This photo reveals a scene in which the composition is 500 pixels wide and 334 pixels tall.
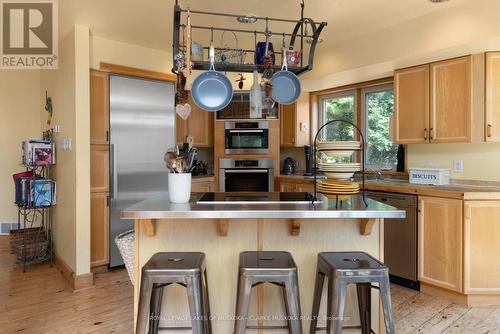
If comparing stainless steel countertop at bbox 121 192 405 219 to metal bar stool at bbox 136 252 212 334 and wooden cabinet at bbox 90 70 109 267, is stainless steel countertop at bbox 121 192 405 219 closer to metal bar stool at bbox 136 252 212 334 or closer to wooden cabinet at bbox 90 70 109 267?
metal bar stool at bbox 136 252 212 334

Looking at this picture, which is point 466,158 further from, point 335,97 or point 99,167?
point 99,167

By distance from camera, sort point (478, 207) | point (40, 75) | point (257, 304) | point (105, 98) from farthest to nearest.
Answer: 1. point (40, 75)
2. point (105, 98)
3. point (478, 207)
4. point (257, 304)

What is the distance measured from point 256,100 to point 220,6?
1.14 meters

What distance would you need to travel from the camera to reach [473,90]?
300 centimetres

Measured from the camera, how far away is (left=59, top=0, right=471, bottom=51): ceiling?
9.18 feet

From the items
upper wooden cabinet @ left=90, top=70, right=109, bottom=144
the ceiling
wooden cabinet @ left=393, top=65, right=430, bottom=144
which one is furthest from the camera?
upper wooden cabinet @ left=90, top=70, right=109, bottom=144

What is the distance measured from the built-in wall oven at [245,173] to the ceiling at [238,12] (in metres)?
1.76

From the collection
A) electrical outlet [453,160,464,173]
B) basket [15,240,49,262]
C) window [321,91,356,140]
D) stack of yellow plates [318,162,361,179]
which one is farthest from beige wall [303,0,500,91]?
basket [15,240,49,262]

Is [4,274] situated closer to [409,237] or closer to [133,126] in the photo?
[133,126]

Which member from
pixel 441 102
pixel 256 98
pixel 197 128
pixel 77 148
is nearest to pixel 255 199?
pixel 256 98

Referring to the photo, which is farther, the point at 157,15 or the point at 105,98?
the point at 105,98

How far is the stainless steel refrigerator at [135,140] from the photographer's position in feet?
11.7

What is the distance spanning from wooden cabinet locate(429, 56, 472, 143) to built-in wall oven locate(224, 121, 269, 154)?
2.05 metres

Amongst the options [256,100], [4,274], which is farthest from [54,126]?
[256,100]
